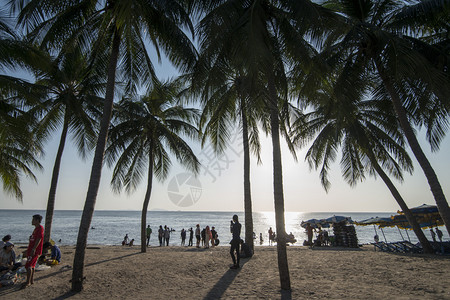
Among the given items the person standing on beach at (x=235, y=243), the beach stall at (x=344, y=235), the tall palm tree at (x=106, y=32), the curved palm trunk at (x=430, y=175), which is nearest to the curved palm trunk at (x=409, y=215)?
the curved palm trunk at (x=430, y=175)

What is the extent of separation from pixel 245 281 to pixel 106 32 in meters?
8.53

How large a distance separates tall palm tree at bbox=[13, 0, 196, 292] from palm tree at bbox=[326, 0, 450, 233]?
480 cm

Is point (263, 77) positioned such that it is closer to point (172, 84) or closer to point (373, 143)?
point (172, 84)

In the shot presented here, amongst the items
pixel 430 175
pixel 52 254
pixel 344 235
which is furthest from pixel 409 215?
pixel 52 254

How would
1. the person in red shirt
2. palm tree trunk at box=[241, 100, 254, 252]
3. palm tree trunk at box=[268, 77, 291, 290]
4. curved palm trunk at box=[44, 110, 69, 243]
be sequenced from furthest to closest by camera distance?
palm tree trunk at box=[241, 100, 254, 252] < curved palm trunk at box=[44, 110, 69, 243] < the person in red shirt < palm tree trunk at box=[268, 77, 291, 290]

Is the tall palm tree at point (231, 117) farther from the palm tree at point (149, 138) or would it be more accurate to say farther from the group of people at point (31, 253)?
the group of people at point (31, 253)

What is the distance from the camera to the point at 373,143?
48.1 ft

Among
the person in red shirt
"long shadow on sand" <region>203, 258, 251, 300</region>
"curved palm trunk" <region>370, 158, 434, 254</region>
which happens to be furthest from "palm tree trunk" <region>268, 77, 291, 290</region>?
"curved palm trunk" <region>370, 158, 434, 254</region>

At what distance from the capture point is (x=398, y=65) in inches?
281

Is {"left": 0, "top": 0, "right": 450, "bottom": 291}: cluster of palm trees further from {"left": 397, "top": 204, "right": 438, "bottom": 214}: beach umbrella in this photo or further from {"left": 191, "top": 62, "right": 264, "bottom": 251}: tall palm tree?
{"left": 397, "top": 204, "right": 438, "bottom": 214}: beach umbrella

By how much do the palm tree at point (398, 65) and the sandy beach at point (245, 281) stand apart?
261cm

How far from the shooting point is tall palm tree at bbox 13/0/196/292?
696 cm

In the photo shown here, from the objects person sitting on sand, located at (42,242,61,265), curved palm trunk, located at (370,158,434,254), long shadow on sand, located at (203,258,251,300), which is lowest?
long shadow on sand, located at (203,258,251,300)

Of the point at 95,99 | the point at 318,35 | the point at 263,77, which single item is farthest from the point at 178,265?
the point at 318,35
